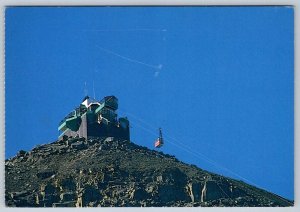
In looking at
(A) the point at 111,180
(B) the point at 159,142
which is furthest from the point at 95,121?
(B) the point at 159,142

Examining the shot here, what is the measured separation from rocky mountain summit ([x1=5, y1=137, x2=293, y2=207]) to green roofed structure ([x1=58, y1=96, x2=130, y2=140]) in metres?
0.34

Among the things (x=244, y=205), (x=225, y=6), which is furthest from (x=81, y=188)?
(x=225, y=6)

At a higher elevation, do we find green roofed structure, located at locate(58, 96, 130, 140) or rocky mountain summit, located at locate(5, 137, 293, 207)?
green roofed structure, located at locate(58, 96, 130, 140)

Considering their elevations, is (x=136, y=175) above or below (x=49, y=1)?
below

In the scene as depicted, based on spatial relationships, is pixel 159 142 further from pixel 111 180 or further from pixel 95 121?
pixel 95 121

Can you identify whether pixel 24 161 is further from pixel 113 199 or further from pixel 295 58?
pixel 295 58

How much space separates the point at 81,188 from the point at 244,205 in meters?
5.48

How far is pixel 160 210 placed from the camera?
57.3 m

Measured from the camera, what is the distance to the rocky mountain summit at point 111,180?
6203cm

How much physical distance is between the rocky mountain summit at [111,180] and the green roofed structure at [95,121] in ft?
1.13

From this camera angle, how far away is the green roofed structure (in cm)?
6397

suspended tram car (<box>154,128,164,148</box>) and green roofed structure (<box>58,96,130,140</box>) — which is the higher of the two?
green roofed structure (<box>58,96,130,140</box>)

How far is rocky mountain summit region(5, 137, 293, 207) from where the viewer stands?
62.0m

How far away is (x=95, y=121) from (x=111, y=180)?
4415mm
